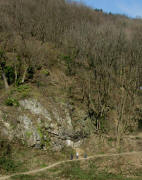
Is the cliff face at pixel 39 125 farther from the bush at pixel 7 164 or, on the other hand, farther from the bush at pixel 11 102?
the bush at pixel 7 164

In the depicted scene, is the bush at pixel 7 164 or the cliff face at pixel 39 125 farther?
the cliff face at pixel 39 125

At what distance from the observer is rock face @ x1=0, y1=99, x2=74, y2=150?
21612 mm

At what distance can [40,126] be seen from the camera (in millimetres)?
23000

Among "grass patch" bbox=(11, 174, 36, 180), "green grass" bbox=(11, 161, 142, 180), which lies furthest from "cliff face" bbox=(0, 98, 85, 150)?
"grass patch" bbox=(11, 174, 36, 180)

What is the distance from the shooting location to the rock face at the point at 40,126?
21.6 metres

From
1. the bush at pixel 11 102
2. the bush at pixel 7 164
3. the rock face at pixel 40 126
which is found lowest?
the bush at pixel 7 164

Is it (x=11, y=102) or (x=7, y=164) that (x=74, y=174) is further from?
(x=11, y=102)

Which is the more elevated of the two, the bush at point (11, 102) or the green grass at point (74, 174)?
the bush at point (11, 102)

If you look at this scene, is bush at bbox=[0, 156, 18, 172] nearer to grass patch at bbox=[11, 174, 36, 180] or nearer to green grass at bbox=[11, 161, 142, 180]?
grass patch at bbox=[11, 174, 36, 180]

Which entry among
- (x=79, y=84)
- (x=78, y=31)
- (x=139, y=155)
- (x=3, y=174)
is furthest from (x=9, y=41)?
(x=139, y=155)

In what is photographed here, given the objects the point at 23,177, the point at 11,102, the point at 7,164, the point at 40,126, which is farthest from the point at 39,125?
the point at 23,177

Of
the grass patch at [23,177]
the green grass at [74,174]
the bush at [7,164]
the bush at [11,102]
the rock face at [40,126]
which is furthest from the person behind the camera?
the bush at [11,102]

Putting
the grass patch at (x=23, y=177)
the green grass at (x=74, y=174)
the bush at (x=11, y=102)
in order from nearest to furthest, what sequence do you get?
the grass patch at (x=23, y=177)
the green grass at (x=74, y=174)
the bush at (x=11, y=102)

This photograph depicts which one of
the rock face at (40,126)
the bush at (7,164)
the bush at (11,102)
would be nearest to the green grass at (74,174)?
the bush at (7,164)
